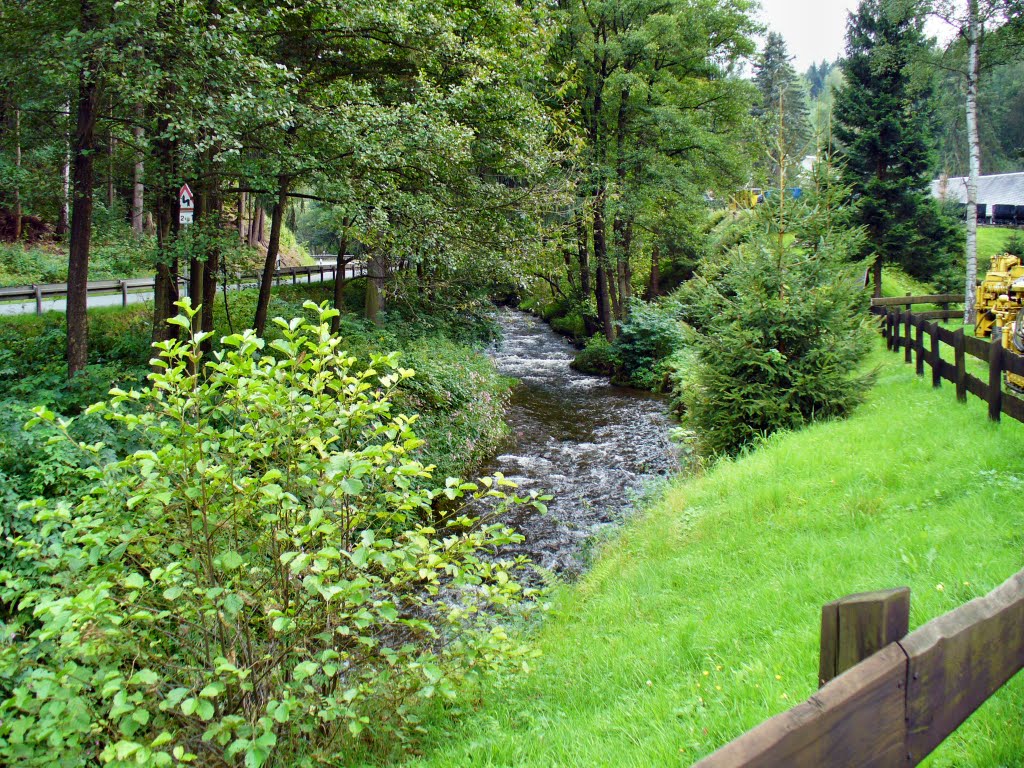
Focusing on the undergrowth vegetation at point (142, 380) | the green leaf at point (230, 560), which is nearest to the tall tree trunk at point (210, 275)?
the undergrowth vegetation at point (142, 380)

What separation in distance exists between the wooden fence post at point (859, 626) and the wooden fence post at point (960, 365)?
8.72 m

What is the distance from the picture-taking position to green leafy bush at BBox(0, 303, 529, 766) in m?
3.82

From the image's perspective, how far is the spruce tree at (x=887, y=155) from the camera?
28.6 metres

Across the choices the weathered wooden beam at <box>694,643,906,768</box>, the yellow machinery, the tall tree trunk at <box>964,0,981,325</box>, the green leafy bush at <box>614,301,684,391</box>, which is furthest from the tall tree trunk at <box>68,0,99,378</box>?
the tall tree trunk at <box>964,0,981,325</box>

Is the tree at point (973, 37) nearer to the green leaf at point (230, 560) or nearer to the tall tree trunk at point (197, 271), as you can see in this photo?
the tall tree trunk at point (197, 271)

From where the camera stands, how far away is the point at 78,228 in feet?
37.1

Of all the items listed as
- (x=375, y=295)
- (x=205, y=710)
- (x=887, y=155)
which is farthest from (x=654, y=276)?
(x=205, y=710)

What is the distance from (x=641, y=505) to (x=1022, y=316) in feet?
23.1

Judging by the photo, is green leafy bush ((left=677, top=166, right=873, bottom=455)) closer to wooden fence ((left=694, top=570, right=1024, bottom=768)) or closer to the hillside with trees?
the hillside with trees

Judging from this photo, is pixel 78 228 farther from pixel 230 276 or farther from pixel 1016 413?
pixel 1016 413

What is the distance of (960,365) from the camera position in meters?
9.66

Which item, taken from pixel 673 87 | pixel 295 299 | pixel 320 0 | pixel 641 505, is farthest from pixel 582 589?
pixel 673 87

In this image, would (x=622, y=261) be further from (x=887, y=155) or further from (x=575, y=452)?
(x=575, y=452)

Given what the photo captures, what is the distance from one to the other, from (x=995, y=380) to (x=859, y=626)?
771cm
